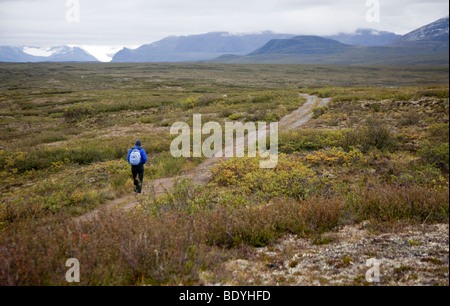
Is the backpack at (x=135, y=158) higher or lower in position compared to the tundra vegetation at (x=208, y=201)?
higher

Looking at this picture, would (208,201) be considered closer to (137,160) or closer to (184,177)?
(137,160)

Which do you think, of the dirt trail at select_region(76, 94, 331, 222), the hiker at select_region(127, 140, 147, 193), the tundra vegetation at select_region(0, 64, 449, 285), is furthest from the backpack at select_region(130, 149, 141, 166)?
the tundra vegetation at select_region(0, 64, 449, 285)

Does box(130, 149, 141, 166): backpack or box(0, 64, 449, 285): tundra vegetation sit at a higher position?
box(130, 149, 141, 166): backpack

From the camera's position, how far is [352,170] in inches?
422

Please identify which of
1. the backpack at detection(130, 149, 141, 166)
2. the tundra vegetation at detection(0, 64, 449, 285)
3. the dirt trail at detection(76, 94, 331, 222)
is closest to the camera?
the tundra vegetation at detection(0, 64, 449, 285)

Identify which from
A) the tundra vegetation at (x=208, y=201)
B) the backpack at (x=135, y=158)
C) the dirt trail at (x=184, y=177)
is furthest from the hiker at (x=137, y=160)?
the tundra vegetation at (x=208, y=201)

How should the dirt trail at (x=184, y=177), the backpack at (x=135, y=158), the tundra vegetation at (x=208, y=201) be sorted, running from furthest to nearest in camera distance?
the backpack at (x=135, y=158) < the dirt trail at (x=184, y=177) < the tundra vegetation at (x=208, y=201)

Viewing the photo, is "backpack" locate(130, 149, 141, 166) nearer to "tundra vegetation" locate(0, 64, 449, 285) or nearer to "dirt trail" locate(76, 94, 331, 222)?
"dirt trail" locate(76, 94, 331, 222)

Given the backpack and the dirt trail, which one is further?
the backpack

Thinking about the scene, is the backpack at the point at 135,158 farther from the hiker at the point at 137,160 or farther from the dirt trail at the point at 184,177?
the dirt trail at the point at 184,177

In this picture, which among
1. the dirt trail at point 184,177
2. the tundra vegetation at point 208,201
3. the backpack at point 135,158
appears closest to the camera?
the tundra vegetation at point 208,201

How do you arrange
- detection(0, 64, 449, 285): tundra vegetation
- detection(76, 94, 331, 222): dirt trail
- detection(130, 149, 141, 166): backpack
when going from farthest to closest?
detection(130, 149, 141, 166): backpack, detection(76, 94, 331, 222): dirt trail, detection(0, 64, 449, 285): tundra vegetation

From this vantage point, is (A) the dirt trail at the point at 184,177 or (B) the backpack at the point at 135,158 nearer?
(A) the dirt trail at the point at 184,177
